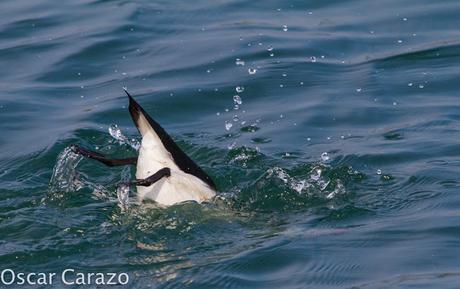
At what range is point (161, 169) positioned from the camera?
6703 millimetres

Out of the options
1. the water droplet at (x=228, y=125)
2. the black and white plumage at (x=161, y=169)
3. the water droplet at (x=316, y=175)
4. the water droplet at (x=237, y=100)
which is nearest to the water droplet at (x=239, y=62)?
the water droplet at (x=237, y=100)

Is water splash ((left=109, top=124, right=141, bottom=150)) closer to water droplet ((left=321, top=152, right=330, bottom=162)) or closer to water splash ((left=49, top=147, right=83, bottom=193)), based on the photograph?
water splash ((left=49, top=147, right=83, bottom=193))

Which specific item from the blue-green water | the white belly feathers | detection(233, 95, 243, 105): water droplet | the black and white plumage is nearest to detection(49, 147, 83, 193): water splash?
the blue-green water

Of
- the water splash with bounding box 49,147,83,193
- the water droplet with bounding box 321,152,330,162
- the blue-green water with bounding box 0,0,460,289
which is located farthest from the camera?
the water droplet with bounding box 321,152,330,162

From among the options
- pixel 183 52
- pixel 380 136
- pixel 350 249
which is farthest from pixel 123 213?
pixel 183 52

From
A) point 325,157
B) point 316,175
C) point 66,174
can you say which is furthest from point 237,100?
point 66,174

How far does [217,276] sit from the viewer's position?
20.1 ft

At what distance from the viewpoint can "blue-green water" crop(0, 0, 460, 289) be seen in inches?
251

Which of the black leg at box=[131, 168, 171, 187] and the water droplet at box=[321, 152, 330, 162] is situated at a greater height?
the black leg at box=[131, 168, 171, 187]

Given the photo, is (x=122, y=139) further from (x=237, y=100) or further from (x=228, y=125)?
(x=237, y=100)

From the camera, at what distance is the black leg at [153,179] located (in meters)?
6.58

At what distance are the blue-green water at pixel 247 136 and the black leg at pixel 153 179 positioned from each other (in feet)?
0.82

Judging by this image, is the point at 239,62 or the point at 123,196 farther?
the point at 239,62

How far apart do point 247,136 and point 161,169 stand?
2.04 meters
